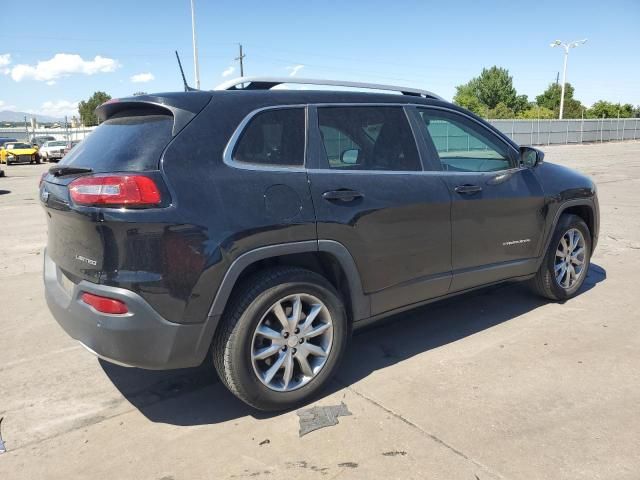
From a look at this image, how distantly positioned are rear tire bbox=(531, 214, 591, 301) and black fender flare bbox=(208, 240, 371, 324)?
7.04 feet

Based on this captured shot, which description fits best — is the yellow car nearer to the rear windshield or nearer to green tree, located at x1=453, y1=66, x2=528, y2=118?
the rear windshield

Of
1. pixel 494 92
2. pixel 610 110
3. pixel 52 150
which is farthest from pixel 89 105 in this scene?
pixel 610 110

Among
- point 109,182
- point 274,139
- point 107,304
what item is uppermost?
point 274,139

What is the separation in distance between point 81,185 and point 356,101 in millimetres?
1791

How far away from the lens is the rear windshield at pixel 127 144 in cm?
273

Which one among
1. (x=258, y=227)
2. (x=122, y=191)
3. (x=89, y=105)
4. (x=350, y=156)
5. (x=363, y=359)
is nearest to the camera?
(x=122, y=191)

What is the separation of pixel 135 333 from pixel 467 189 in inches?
97.3

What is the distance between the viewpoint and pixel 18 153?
113 feet

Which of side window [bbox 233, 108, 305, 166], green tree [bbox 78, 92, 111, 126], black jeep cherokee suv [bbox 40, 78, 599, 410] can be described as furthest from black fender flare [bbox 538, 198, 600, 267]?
green tree [bbox 78, 92, 111, 126]

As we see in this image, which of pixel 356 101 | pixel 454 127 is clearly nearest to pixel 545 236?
pixel 454 127

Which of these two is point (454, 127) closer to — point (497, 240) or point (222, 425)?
point (497, 240)

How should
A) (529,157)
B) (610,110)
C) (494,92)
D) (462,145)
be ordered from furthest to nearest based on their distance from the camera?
1. (494,92)
2. (610,110)
3. (529,157)
4. (462,145)

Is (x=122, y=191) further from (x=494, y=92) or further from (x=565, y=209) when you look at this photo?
(x=494, y=92)

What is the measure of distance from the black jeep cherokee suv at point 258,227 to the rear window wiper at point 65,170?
1 centimetres
